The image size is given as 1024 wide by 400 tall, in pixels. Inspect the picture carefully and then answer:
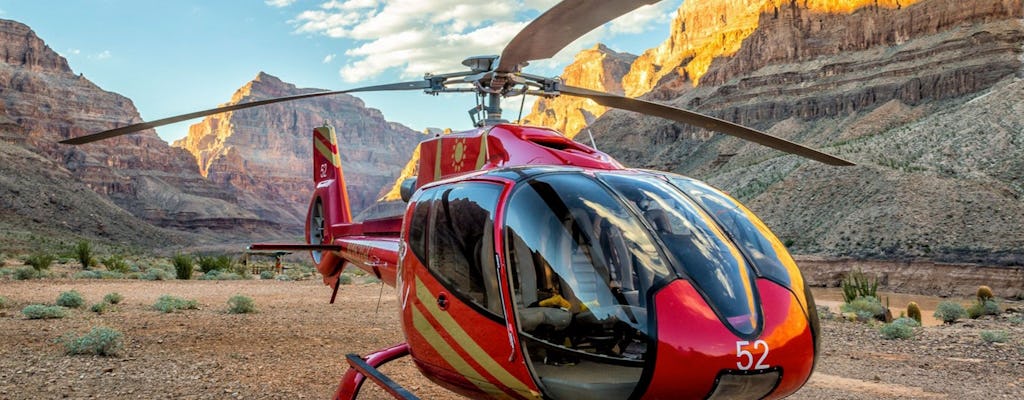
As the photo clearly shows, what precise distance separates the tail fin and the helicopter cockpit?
7.08m

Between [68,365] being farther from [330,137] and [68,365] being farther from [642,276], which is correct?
[642,276]

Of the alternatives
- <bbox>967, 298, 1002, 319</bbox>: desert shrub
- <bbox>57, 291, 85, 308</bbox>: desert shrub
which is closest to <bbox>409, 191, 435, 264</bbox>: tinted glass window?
<bbox>57, 291, 85, 308</bbox>: desert shrub

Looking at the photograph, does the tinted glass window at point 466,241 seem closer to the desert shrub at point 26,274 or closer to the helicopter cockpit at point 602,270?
the helicopter cockpit at point 602,270

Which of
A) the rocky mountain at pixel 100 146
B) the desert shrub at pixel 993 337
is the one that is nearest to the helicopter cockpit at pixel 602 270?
the desert shrub at pixel 993 337

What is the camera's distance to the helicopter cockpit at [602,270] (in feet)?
10.5

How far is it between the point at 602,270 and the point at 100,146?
14809 centimetres

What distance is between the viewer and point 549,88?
20.2 feet

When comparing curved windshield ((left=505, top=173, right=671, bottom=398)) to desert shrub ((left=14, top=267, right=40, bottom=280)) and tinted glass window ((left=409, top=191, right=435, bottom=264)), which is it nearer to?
tinted glass window ((left=409, top=191, right=435, bottom=264))

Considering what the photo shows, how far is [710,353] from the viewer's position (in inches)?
120

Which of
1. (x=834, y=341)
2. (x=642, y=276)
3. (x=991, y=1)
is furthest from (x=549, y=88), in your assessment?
(x=991, y=1)

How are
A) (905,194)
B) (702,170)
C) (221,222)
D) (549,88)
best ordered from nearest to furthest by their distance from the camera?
(549,88) → (905,194) → (702,170) → (221,222)

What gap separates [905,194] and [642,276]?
4500 cm

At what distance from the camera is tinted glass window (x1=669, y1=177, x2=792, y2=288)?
3451 mm

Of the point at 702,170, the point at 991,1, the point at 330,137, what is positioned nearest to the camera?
the point at 330,137
